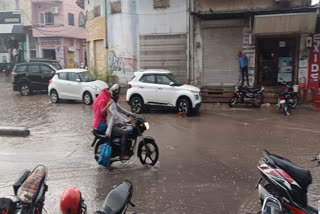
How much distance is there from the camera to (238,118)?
1234 cm

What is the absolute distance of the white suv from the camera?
12914mm

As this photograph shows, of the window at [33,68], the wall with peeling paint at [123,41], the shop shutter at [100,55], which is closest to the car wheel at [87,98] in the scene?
the wall with peeling paint at [123,41]

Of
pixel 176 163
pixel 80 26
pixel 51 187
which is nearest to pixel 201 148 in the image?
pixel 176 163

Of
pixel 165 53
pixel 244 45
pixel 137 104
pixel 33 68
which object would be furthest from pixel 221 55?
pixel 33 68

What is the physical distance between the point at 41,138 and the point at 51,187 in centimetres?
399

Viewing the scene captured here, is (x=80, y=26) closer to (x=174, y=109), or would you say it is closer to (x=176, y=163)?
(x=174, y=109)

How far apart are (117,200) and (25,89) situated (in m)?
17.4

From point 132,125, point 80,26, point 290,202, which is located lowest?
point 290,202

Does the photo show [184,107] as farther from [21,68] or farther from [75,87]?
[21,68]

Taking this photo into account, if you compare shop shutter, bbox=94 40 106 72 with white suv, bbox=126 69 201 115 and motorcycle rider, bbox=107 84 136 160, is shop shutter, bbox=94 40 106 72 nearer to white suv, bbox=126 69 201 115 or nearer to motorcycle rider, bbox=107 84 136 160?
white suv, bbox=126 69 201 115

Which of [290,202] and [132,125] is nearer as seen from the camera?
[290,202]

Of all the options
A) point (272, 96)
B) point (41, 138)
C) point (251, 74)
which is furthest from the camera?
point (251, 74)

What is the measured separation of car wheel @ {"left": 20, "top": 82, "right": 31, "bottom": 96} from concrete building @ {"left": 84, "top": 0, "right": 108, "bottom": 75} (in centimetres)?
403

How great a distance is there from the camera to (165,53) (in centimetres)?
1798
